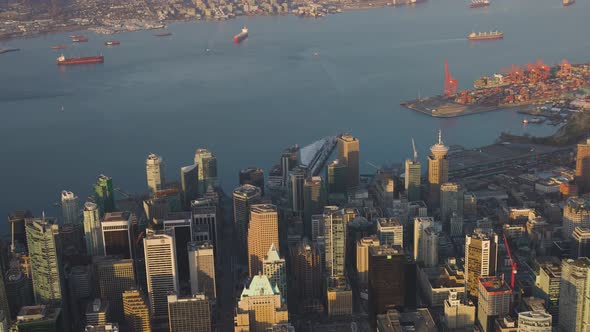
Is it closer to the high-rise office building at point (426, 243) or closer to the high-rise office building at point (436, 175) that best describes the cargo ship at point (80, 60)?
the high-rise office building at point (436, 175)

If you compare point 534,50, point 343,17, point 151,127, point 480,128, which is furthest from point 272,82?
point 343,17

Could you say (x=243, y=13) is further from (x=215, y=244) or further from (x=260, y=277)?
(x=260, y=277)

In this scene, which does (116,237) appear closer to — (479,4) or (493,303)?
(493,303)

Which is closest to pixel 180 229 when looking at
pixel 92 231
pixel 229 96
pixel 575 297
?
pixel 92 231

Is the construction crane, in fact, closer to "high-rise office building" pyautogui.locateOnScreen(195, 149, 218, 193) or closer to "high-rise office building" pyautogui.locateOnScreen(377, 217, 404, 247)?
"high-rise office building" pyautogui.locateOnScreen(377, 217, 404, 247)

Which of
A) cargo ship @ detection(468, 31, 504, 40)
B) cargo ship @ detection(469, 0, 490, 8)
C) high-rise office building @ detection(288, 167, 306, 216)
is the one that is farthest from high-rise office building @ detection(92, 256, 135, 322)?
cargo ship @ detection(469, 0, 490, 8)

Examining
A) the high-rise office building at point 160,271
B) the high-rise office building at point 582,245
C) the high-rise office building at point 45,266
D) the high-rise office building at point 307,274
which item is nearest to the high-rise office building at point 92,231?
the high-rise office building at point 45,266
